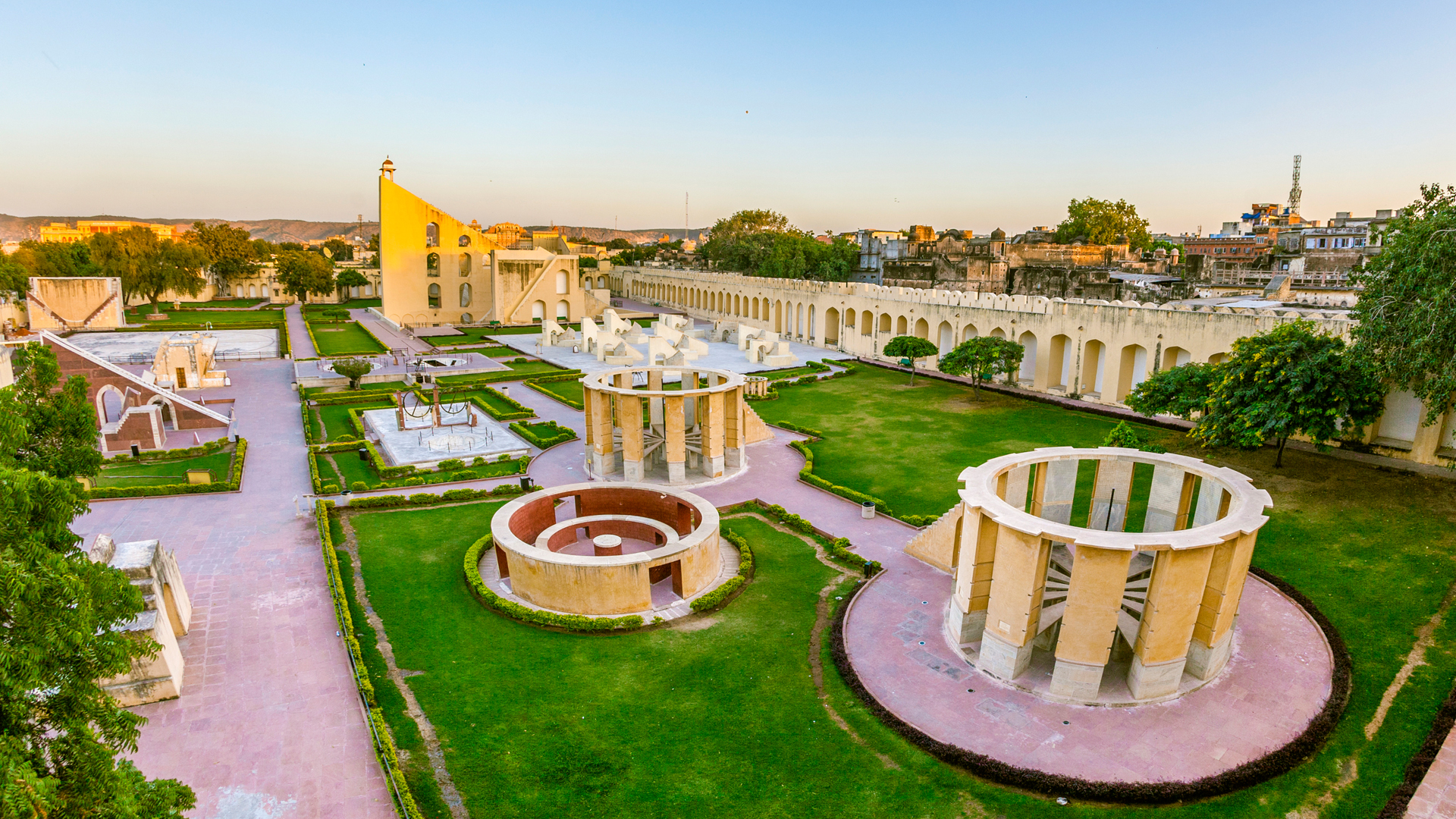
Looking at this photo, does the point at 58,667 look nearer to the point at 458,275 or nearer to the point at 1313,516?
the point at 1313,516

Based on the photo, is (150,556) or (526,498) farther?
(526,498)

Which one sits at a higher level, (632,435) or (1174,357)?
(1174,357)

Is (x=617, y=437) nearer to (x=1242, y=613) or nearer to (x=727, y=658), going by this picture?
(x=727, y=658)

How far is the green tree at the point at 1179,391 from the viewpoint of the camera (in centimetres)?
2430

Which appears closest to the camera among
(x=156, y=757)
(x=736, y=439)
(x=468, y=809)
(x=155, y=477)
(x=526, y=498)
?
(x=468, y=809)

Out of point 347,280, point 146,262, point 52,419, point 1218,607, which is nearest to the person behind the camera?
point 1218,607

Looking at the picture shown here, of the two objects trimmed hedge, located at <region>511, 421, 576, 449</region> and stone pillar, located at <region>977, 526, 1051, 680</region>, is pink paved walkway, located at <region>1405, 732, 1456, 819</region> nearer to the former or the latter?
stone pillar, located at <region>977, 526, 1051, 680</region>

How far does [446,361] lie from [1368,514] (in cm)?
4050

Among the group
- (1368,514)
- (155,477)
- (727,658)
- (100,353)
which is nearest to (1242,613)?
(1368,514)

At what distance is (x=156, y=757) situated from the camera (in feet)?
38.0

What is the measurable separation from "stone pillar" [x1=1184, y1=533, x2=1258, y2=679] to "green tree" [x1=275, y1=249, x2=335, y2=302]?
79.4 meters

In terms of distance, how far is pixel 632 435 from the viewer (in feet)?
75.4

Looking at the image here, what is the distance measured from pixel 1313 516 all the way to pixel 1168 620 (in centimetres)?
1094

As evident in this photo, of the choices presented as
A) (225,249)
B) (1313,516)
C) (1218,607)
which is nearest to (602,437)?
(1218,607)
